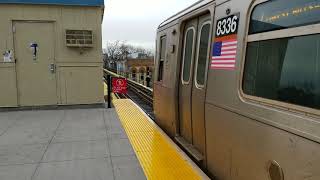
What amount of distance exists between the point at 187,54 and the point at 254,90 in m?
2.53

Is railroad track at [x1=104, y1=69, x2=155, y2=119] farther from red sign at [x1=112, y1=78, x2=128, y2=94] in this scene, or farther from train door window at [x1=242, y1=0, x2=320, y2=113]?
train door window at [x1=242, y1=0, x2=320, y2=113]

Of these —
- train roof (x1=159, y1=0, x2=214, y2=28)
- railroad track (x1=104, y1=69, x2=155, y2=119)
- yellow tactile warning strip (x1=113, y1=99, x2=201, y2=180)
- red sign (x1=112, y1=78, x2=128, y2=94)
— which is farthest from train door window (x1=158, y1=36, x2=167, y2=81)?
red sign (x1=112, y1=78, x2=128, y2=94)

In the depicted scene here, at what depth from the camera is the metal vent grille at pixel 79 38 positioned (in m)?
9.23

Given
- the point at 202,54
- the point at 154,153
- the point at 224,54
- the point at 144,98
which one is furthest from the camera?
the point at 144,98

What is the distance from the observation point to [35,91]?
30.2 ft

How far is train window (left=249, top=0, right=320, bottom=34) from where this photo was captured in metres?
2.47

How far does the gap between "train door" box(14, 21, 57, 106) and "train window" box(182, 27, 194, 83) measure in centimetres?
467

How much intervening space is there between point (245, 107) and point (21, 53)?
7.26 metres

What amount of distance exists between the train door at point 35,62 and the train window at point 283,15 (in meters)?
6.96

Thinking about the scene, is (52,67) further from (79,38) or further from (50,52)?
(79,38)

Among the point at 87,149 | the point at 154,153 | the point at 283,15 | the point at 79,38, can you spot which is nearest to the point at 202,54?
the point at 154,153

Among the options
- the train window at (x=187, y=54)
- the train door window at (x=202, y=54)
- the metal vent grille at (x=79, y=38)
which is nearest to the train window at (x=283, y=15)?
the train door window at (x=202, y=54)

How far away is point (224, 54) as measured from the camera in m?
3.87

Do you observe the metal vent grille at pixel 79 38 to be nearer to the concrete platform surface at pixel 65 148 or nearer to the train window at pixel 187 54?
the concrete platform surface at pixel 65 148
